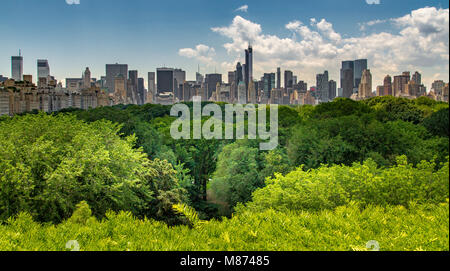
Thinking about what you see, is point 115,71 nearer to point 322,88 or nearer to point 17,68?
point 17,68

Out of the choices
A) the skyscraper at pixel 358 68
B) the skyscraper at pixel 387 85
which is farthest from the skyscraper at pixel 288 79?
the skyscraper at pixel 387 85

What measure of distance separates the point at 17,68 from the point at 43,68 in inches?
25.1

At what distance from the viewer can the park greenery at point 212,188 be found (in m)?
4.13

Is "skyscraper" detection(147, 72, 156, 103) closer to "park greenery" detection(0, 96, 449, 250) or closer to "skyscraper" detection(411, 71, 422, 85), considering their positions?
"park greenery" detection(0, 96, 449, 250)

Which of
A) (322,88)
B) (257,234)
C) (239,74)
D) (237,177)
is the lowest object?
(237,177)

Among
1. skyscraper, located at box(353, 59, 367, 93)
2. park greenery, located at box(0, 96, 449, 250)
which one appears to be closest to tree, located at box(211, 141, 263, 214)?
park greenery, located at box(0, 96, 449, 250)

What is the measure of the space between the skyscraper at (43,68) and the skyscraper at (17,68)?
1.42ft

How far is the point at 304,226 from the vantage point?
4379 millimetres

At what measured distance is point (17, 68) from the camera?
9.77 meters

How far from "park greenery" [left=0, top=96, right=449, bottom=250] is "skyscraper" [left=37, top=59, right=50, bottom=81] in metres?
1.41

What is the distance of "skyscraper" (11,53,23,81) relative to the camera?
9.53 m

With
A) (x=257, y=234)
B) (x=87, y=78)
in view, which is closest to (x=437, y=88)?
(x=257, y=234)

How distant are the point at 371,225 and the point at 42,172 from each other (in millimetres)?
7982
